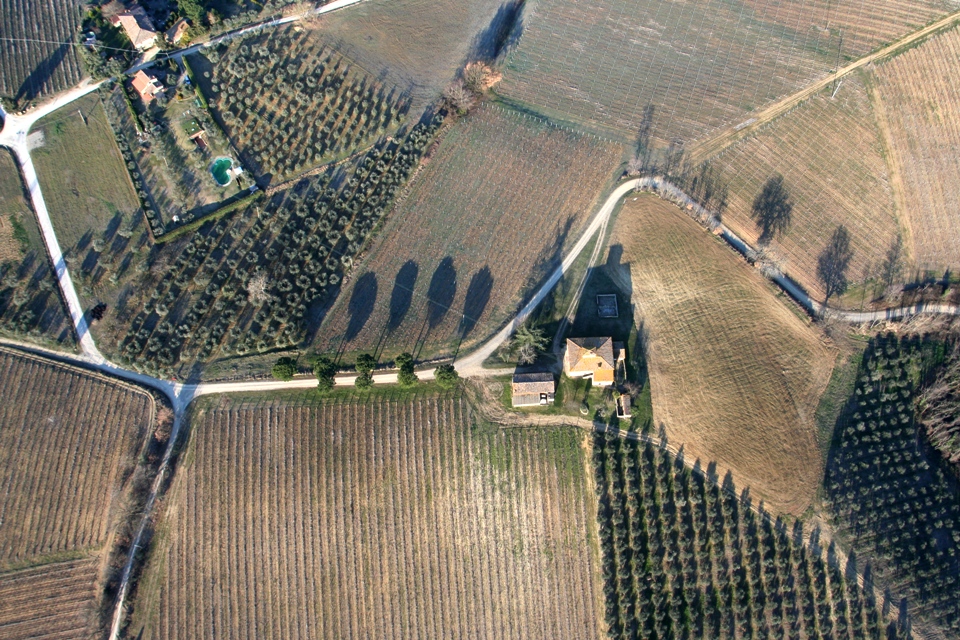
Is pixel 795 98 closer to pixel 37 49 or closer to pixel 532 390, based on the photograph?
pixel 532 390

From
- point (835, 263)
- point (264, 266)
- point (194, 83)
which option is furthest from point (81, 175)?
point (835, 263)

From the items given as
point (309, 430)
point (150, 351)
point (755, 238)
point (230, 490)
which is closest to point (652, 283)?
point (755, 238)

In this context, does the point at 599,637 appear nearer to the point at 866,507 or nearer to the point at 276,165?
the point at 866,507

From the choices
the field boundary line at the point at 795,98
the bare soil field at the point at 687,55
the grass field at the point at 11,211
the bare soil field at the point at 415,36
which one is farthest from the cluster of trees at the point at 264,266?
the field boundary line at the point at 795,98

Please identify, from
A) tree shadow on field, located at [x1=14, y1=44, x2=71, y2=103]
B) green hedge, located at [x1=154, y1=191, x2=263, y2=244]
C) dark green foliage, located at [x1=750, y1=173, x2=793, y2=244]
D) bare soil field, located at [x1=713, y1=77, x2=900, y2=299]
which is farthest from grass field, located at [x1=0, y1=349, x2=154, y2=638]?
bare soil field, located at [x1=713, y1=77, x2=900, y2=299]

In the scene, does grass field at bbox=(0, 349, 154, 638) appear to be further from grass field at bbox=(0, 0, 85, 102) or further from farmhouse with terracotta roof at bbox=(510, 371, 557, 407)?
farmhouse with terracotta roof at bbox=(510, 371, 557, 407)

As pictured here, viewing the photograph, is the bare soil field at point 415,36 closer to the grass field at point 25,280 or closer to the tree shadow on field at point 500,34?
the tree shadow on field at point 500,34
